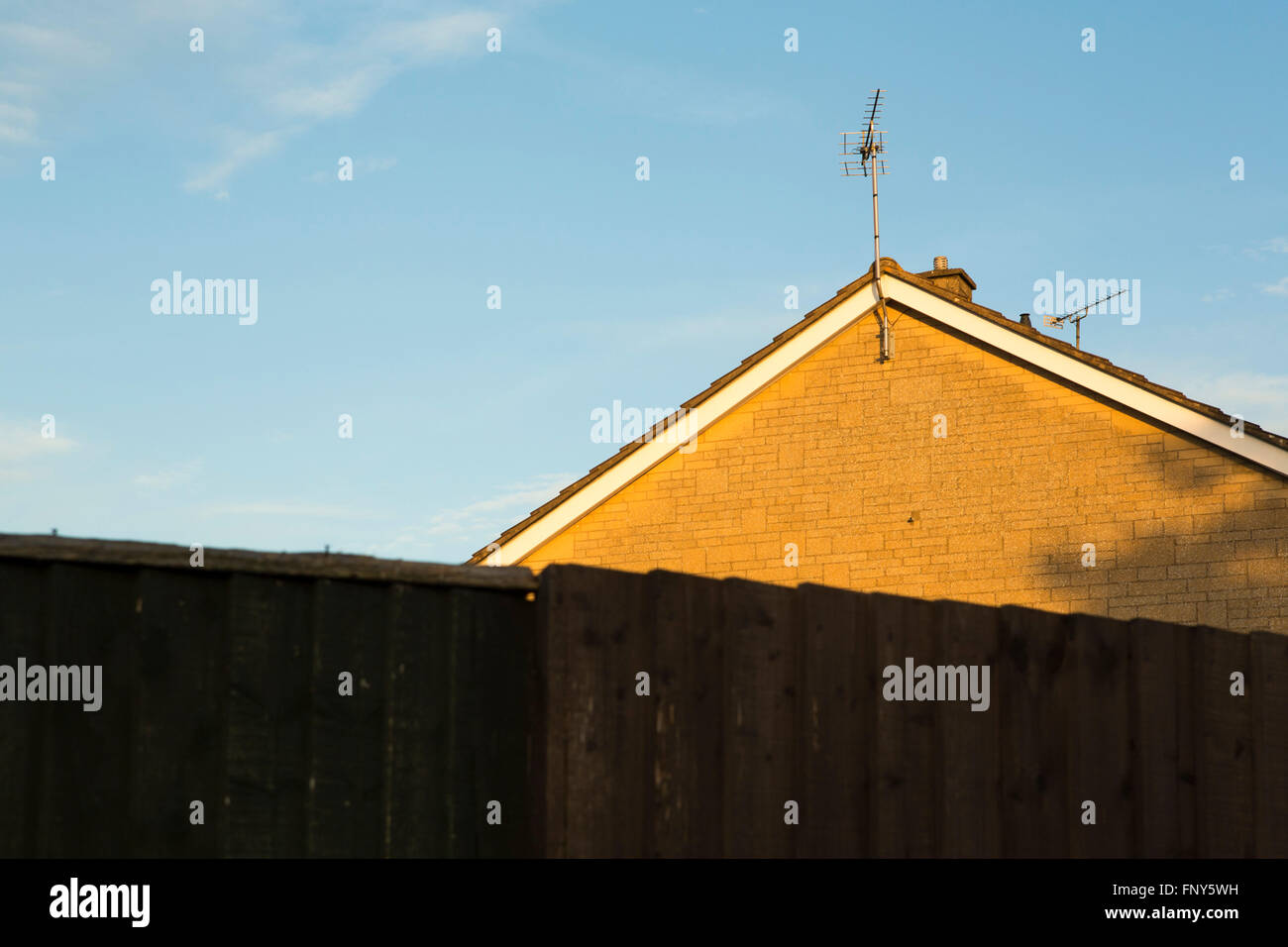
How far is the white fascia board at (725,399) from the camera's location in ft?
56.1

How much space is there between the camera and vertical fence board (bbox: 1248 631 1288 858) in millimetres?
5527

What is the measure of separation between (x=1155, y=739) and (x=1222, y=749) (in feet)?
1.07

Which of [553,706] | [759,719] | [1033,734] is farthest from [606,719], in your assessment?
→ [1033,734]

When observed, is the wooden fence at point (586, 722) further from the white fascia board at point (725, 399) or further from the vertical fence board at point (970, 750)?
the white fascia board at point (725, 399)

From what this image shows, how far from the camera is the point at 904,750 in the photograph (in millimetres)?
4938

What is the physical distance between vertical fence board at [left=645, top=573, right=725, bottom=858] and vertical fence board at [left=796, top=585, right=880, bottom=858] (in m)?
0.34

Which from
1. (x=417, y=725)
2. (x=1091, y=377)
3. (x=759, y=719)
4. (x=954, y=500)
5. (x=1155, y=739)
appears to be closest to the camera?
(x=417, y=725)

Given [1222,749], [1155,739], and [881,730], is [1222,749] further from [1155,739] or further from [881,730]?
[881,730]

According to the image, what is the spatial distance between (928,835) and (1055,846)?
56 centimetres

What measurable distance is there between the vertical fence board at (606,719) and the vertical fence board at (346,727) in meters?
0.58

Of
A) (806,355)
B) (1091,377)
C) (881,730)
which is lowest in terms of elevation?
(881,730)

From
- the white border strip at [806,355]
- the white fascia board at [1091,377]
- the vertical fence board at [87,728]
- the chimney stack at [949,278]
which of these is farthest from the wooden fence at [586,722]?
the chimney stack at [949,278]
